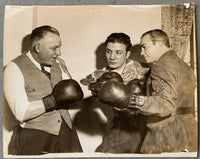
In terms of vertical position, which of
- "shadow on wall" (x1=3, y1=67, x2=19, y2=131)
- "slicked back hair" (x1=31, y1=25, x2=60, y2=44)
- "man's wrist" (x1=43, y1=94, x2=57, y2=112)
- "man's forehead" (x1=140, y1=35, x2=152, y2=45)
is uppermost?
"slicked back hair" (x1=31, y1=25, x2=60, y2=44)

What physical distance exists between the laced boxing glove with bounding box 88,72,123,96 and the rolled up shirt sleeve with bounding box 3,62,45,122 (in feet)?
0.89

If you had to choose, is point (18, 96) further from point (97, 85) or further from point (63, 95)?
point (97, 85)

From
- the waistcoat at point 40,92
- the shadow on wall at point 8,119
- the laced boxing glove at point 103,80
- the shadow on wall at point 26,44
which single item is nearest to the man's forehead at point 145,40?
the laced boxing glove at point 103,80

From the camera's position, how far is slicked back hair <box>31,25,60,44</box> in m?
1.46

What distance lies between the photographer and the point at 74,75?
146 cm

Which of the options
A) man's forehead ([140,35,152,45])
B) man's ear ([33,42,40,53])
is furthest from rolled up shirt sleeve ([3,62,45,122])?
man's forehead ([140,35,152,45])

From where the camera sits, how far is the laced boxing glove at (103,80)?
142cm

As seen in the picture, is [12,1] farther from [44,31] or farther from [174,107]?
→ [174,107]

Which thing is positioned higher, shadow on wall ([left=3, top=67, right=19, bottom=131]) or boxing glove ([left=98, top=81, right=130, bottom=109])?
boxing glove ([left=98, top=81, right=130, bottom=109])

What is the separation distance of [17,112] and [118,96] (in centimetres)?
53

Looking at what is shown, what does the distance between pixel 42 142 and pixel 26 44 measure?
523 mm

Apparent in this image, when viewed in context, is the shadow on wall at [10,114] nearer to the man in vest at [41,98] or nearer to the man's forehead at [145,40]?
the man in vest at [41,98]

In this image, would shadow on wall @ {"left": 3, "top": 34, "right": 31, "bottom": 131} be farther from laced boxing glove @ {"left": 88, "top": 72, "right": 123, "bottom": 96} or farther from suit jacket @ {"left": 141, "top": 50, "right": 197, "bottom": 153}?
suit jacket @ {"left": 141, "top": 50, "right": 197, "bottom": 153}

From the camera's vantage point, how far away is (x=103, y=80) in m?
1.42
